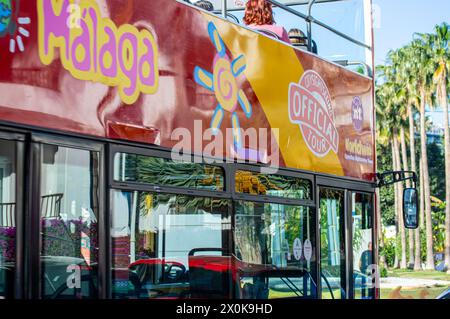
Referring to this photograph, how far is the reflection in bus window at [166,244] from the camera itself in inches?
191

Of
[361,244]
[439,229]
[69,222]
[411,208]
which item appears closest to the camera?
[69,222]

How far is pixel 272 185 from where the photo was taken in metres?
6.54

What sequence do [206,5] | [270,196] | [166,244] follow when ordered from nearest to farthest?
1. [166,244]
2. [270,196]
3. [206,5]

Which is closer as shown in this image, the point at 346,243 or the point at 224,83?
the point at 224,83

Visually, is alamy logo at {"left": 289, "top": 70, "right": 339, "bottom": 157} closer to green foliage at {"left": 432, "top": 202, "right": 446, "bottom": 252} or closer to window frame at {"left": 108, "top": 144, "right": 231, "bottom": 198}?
window frame at {"left": 108, "top": 144, "right": 231, "bottom": 198}

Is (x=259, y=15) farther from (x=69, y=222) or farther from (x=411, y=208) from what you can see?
(x=69, y=222)

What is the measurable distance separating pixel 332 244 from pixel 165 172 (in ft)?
9.05

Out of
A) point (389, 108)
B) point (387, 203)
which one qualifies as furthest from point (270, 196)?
point (387, 203)

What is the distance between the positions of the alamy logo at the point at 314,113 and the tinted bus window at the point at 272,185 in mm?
385

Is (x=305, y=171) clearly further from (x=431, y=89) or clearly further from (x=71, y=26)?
(x=431, y=89)

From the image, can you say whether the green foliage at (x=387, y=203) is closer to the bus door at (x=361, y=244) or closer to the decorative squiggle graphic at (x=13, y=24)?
the bus door at (x=361, y=244)

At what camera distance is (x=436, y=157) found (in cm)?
7706

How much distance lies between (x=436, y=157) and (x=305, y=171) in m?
72.2

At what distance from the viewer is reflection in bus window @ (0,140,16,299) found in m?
4.03
